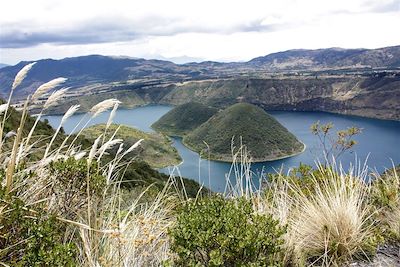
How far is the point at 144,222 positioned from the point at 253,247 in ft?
3.54

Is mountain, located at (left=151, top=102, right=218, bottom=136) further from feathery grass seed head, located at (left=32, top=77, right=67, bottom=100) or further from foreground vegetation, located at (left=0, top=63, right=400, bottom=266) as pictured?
feathery grass seed head, located at (left=32, top=77, right=67, bottom=100)

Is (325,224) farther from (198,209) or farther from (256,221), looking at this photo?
(198,209)

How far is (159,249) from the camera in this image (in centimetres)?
327

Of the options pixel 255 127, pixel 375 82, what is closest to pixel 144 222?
pixel 255 127

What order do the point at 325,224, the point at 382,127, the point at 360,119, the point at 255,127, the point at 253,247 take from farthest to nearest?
the point at 360,119 → the point at 382,127 → the point at 255,127 → the point at 325,224 → the point at 253,247

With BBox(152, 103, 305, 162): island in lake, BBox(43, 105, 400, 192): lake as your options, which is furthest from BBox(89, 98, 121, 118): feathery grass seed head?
BBox(152, 103, 305, 162): island in lake

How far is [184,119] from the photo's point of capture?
4904 inches

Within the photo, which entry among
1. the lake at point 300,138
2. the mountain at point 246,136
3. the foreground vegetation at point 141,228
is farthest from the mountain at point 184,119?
the foreground vegetation at point 141,228

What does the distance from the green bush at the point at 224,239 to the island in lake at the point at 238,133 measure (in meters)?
A: 79.3

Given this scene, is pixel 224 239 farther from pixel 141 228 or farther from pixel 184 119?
pixel 184 119

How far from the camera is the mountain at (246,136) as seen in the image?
91.2 meters

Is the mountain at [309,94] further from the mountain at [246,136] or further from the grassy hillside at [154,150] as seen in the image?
the grassy hillside at [154,150]

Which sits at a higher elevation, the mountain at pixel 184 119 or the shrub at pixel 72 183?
the shrub at pixel 72 183

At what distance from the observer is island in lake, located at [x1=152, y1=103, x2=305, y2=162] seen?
3593 inches
